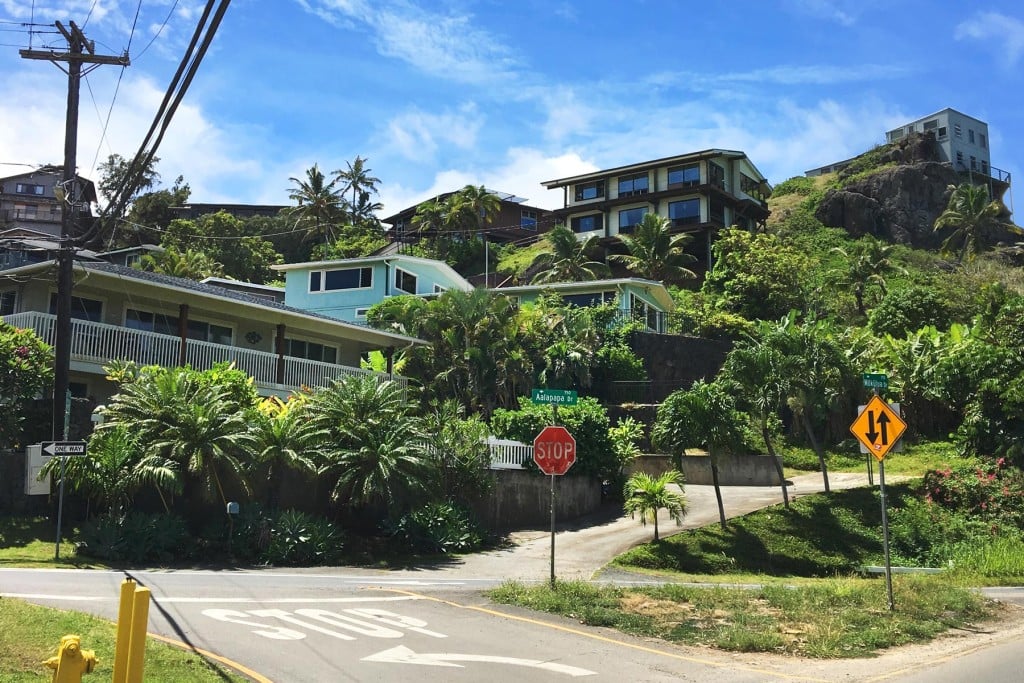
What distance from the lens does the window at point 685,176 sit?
61438mm

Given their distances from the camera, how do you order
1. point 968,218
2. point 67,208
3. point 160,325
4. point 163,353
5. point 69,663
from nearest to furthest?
point 69,663 → point 67,208 → point 163,353 → point 160,325 → point 968,218

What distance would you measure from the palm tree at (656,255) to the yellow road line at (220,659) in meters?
48.6

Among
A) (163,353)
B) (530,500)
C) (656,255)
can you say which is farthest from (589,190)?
(163,353)

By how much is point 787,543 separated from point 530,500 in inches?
283

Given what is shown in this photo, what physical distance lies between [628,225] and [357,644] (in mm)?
56238

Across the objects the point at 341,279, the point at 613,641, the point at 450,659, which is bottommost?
the point at 613,641

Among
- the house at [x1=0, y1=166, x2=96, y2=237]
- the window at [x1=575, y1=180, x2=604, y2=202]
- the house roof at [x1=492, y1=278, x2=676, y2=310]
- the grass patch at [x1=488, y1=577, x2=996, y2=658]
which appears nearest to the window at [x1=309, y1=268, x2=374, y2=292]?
the house roof at [x1=492, y1=278, x2=676, y2=310]

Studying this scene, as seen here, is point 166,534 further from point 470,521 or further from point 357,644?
point 357,644

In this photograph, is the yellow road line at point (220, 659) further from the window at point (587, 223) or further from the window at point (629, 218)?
the window at point (587, 223)

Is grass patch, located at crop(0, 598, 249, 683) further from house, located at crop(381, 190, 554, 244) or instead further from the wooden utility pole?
house, located at crop(381, 190, 554, 244)

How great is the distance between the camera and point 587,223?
66.6 metres

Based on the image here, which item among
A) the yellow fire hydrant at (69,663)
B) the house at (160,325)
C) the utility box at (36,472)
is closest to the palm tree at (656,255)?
the house at (160,325)

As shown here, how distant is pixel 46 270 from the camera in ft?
79.6

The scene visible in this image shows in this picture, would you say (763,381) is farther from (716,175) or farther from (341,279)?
(716,175)
